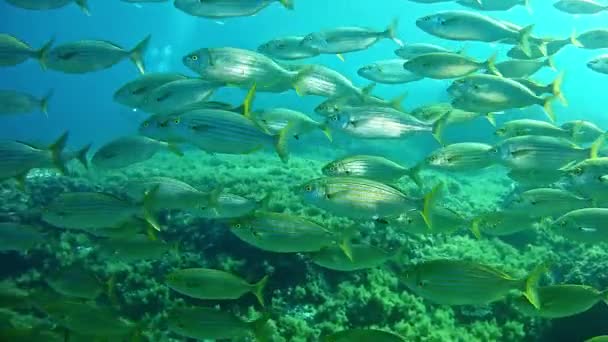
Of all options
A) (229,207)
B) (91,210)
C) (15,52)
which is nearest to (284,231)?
(229,207)

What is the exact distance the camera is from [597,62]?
29.1ft

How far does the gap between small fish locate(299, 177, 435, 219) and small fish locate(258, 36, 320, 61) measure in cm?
353

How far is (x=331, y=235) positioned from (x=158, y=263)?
10.3ft

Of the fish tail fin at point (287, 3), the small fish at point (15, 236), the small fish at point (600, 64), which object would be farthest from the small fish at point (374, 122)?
the small fish at point (600, 64)

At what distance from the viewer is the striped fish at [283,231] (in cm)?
470

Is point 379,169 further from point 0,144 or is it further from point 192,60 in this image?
point 0,144

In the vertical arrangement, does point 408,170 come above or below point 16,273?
above

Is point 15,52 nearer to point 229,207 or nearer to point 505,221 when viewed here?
point 229,207

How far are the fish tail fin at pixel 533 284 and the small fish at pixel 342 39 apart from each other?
4.71m

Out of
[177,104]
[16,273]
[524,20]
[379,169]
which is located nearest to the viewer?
[379,169]

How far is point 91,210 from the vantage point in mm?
5180

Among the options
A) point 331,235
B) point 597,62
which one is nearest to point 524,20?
point 597,62

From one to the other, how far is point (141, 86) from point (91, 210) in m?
2.15

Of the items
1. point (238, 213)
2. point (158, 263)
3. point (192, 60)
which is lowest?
point (158, 263)
